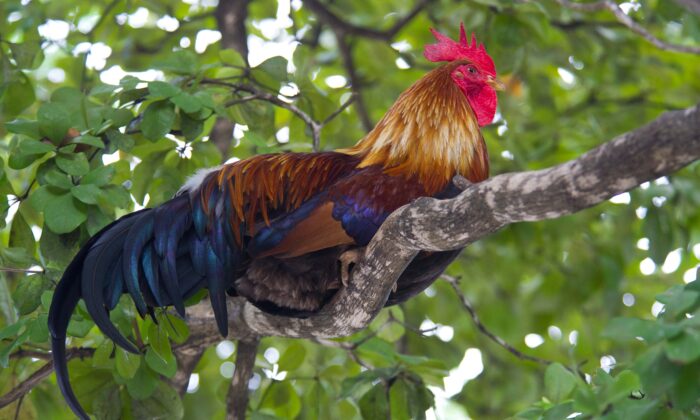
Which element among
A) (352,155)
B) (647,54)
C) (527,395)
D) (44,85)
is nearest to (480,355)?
(527,395)

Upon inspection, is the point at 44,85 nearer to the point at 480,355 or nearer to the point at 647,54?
the point at 480,355

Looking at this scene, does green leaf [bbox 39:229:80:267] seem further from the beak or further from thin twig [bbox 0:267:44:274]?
the beak

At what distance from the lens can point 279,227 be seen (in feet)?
10.1

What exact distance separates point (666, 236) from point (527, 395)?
1.79 m

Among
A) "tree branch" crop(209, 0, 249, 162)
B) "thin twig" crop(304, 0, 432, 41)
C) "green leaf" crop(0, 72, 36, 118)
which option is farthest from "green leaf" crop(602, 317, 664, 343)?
"thin twig" crop(304, 0, 432, 41)

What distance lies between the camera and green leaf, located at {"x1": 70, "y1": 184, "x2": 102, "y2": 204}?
3.06 m

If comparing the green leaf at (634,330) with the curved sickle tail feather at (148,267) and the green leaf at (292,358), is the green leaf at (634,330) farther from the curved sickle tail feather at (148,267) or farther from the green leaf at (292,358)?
the green leaf at (292,358)

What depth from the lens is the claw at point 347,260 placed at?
3.06 meters

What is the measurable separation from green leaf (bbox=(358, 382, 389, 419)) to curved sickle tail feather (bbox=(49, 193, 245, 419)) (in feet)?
2.85

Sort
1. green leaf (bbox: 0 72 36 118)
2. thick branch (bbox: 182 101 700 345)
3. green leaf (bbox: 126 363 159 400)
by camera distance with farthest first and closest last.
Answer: green leaf (bbox: 0 72 36 118) → green leaf (bbox: 126 363 159 400) → thick branch (bbox: 182 101 700 345)

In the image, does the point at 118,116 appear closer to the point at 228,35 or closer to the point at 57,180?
the point at 57,180

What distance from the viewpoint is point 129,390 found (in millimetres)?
3262

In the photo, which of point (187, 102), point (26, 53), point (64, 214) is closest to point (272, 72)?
point (187, 102)

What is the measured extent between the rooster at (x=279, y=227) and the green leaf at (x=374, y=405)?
50cm
